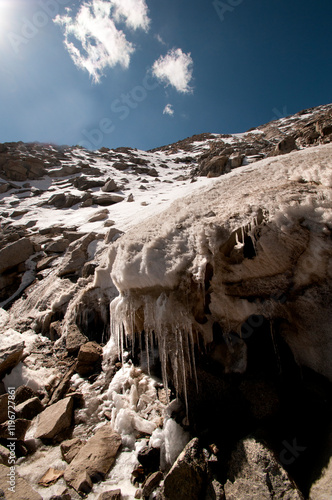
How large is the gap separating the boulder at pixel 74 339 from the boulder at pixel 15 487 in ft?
7.68

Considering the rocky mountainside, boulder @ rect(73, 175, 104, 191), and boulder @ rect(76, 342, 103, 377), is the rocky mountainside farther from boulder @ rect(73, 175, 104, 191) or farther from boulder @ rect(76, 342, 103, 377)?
boulder @ rect(73, 175, 104, 191)

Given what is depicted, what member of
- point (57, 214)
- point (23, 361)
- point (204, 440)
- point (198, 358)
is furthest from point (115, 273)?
point (57, 214)

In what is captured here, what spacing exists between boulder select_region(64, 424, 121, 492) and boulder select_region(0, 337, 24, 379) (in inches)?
93.7

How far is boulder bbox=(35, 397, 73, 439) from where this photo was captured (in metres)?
3.14

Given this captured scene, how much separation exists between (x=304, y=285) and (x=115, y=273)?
262 cm

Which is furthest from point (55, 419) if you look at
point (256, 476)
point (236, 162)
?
point (236, 162)

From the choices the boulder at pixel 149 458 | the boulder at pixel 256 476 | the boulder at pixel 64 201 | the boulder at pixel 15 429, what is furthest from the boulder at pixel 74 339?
the boulder at pixel 64 201

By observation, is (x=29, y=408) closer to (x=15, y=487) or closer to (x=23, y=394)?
(x=23, y=394)

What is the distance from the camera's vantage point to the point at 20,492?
229cm

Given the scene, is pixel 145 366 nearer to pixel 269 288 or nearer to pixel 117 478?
pixel 117 478

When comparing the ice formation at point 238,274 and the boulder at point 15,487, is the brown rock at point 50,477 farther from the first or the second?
the ice formation at point 238,274

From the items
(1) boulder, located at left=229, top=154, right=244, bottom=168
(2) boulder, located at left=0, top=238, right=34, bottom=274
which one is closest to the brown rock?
(2) boulder, located at left=0, top=238, right=34, bottom=274

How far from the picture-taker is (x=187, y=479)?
7.38 feet

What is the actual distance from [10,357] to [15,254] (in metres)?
5.35
